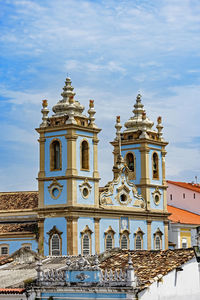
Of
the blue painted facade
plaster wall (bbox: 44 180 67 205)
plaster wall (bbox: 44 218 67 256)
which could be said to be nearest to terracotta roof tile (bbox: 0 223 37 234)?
plaster wall (bbox: 44 218 67 256)

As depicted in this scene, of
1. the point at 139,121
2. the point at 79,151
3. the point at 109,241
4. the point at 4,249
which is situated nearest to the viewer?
the point at 79,151

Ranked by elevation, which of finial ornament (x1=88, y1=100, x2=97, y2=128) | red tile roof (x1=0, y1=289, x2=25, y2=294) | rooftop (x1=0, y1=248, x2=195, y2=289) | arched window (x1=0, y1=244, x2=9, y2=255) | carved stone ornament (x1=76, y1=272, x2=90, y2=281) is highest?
finial ornament (x1=88, y1=100, x2=97, y2=128)

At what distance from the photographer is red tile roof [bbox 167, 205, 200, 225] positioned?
225 feet

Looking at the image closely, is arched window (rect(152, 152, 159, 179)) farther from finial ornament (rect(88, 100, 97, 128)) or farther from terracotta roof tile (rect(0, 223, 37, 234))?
terracotta roof tile (rect(0, 223, 37, 234))

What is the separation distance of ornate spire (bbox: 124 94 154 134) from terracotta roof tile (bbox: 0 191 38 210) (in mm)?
10069

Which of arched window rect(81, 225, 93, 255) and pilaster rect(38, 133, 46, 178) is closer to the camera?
arched window rect(81, 225, 93, 255)

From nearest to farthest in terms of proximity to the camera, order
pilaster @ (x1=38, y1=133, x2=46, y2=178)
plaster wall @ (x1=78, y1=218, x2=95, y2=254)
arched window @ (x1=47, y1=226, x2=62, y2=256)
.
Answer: arched window @ (x1=47, y1=226, x2=62, y2=256)
plaster wall @ (x1=78, y1=218, x2=95, y2=254)
pilaster @ (x1=38, y1=133, x2=46, y2=178)

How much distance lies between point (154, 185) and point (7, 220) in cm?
1292

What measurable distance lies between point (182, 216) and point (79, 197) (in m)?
18.9

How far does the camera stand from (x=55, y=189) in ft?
179

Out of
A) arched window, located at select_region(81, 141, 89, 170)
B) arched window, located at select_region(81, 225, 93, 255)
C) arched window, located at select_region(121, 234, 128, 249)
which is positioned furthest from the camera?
arched window, located at select_region(121, 234, 128, 249)

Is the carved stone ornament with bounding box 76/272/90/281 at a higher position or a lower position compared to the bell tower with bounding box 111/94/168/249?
lower

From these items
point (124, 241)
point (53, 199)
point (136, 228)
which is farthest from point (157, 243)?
point (53, 199)

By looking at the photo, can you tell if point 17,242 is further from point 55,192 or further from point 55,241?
point 55,192
